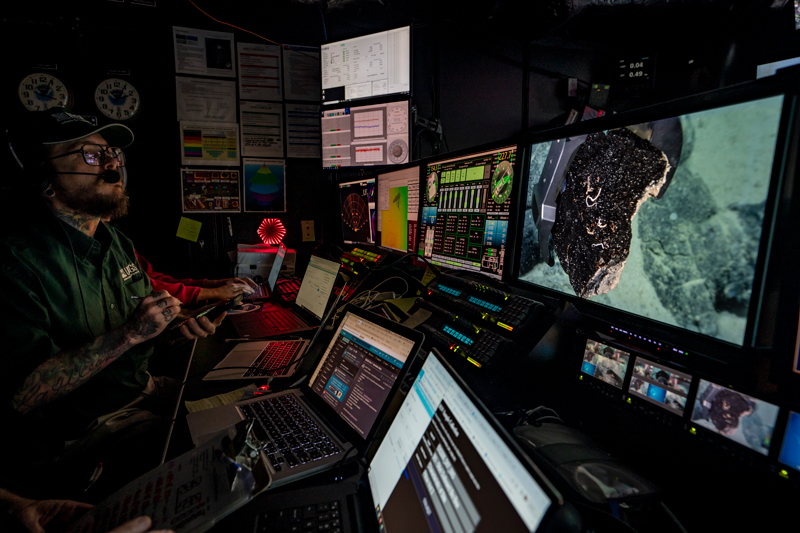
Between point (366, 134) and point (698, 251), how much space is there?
1901 mm

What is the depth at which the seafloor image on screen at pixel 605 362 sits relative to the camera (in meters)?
0.70

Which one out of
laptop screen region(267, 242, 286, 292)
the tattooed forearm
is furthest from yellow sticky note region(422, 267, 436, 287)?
laptop screen region(267, 242, 286, 292)

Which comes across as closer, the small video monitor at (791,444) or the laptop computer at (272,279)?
the small video monitor at (791,444)

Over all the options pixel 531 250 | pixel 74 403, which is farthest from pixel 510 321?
pixel 74 403

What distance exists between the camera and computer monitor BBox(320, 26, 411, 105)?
202cm

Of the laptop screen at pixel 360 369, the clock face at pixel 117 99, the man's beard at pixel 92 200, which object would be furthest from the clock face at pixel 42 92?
the laptop screen at pixel 360 369

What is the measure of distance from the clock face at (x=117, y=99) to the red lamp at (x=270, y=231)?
1.03 meters

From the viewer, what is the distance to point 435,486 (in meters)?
0.47

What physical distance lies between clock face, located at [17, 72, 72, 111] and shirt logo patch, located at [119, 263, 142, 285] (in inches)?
55.3

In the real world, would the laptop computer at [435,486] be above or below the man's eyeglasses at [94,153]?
below

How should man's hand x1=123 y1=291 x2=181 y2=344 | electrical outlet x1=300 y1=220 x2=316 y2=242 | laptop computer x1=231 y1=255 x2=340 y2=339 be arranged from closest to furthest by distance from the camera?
1. man's hand x1=123 y1=291 x2=181 y2=344
2. laptop computer x1=231 y1=255 x2=340 y2=339
3. electrical outlet x1=300 y1=220 x2=316 y2=242

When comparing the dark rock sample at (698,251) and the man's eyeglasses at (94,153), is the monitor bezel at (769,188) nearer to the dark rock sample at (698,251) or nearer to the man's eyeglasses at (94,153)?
the dark rock sample at (698,251)

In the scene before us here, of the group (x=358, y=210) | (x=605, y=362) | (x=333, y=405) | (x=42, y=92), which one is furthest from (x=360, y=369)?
(x=42, y=92)

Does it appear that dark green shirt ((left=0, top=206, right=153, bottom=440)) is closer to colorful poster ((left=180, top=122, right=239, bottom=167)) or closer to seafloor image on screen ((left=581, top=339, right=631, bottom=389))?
colorful poster ((left=180, top=122, right=239, bottom=167))
